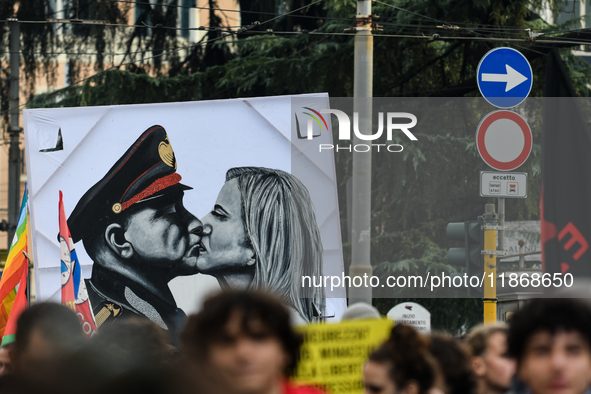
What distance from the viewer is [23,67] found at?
16656 millimetres

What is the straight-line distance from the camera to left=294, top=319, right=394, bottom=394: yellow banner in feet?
11.6

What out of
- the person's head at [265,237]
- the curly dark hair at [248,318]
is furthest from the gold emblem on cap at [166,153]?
the curly dark hair at [248,318]

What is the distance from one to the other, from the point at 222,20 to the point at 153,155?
751cm

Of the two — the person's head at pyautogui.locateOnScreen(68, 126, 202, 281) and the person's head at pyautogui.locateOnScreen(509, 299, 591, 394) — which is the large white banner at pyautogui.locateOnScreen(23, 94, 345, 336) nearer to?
the person's head at pyautogui.locateOnScreen(68, 126, 202, 281)

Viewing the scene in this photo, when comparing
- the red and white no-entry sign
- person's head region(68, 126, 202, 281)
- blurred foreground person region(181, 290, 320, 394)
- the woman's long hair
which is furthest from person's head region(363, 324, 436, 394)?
person's head region(68, 126, 202, 281)

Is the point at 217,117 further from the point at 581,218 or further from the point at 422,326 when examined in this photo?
the point at 581,218

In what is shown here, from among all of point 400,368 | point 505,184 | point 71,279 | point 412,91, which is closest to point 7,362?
point 400,368

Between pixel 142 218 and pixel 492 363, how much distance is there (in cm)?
557

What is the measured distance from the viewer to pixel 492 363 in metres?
3.35

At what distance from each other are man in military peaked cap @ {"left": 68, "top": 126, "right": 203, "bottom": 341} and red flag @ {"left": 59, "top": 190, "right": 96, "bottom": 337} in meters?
0.39

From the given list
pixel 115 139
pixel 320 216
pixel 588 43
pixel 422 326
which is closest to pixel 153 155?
pixel 115 139

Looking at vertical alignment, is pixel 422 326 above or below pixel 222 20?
below

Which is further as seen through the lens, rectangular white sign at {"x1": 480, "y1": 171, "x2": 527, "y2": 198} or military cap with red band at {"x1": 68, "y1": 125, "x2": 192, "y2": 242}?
military cap with red band at {"x1": 68, "y1": 125, "x2": 192, "y2": 242}

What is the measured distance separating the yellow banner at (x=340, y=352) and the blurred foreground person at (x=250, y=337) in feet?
4.62
